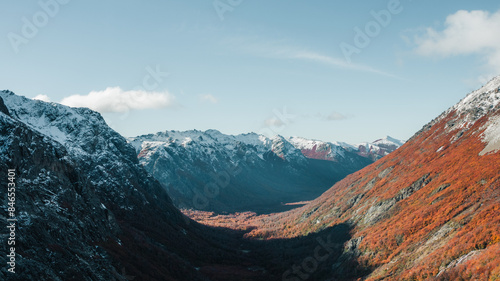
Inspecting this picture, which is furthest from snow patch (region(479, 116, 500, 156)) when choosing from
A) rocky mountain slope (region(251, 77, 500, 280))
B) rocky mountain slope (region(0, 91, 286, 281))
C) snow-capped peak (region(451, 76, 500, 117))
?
rocky mountain slope (region(0, 91, 286, 281))

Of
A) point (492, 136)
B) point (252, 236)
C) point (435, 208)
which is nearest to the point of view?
point (435, 208)

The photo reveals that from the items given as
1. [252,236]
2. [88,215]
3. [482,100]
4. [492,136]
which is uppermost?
[88,215]

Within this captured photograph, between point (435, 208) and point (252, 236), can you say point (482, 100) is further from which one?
point (252, 236)

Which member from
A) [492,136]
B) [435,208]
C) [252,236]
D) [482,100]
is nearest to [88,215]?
[435,208]

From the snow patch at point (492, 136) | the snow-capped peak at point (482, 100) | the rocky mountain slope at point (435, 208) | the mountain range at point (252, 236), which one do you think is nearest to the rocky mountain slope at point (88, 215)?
the mountain range at point (252, 236)

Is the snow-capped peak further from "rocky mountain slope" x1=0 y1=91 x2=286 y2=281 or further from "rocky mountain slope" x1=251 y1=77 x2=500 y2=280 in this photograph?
"rocky mountain slope" x1=0 y1=91 x2=286 y2=281

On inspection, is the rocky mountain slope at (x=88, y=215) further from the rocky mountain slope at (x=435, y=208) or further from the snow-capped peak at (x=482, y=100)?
the snow-capped peak at (x=482, y=100)

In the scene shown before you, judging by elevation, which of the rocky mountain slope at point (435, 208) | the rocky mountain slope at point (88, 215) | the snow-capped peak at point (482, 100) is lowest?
the rocky mountain slope at point (435, 208)

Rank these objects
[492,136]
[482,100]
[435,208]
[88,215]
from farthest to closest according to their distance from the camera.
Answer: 1. [482,100]
2. [492,136]
3. [88,215]
4. [435,208]

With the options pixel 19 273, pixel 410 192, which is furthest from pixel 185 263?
pixel 410 192
